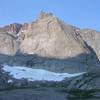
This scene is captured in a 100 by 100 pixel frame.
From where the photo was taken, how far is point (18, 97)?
156 feet

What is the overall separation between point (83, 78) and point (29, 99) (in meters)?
127

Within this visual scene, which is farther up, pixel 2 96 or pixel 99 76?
pixel 99 76

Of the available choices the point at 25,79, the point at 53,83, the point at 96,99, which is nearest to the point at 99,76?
the point at 53,83

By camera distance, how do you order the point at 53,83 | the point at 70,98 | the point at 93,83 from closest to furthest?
the point at 70,98
the point at 93,83
the point at 53,83

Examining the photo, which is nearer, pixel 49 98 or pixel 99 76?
pixel 49 98

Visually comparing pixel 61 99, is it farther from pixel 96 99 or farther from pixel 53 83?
pixel 53 83

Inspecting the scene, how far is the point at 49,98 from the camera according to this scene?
156ft

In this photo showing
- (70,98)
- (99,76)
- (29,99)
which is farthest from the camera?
(99,76)

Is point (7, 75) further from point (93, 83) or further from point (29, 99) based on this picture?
point (29, 99)

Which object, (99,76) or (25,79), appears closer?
(99,76)

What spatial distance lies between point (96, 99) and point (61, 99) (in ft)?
16.0

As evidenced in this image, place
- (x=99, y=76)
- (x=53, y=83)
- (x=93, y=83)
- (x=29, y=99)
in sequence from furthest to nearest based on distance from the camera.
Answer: (x=53, y=83), (x=99, y=76), (x=93, y=83), (x=29, y=99)

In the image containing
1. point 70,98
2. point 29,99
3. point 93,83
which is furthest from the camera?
point 93,83

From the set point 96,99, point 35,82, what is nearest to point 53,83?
point 35,82
